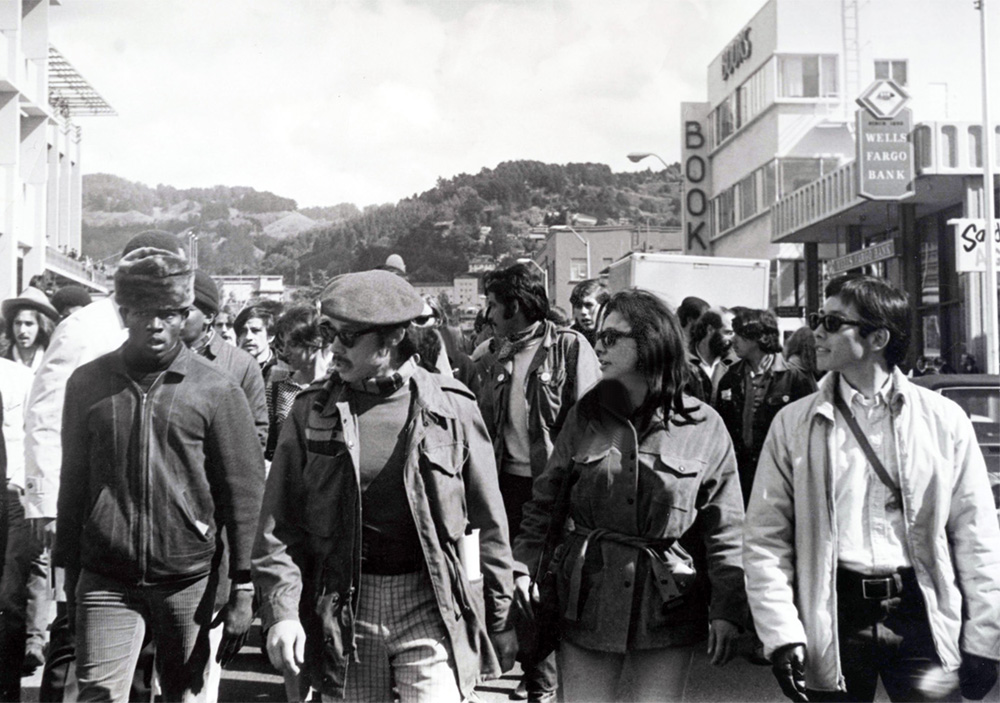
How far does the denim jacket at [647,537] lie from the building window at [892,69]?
121ft

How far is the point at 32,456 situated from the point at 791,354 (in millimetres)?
4440

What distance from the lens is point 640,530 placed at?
3389 mm

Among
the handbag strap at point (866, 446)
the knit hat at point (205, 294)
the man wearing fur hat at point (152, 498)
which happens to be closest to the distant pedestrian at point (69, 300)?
the knit hat at point (205, 294)

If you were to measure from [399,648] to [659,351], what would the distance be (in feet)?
4.22

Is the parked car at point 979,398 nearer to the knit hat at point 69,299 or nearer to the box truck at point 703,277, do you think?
the knit hat at point 69,299

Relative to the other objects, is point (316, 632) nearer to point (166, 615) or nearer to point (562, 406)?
point (166, 615)

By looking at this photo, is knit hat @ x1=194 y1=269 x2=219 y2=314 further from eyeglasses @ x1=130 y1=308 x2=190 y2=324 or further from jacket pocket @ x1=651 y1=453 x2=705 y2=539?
jacket pocket @ x1=651 y1=453 x2=705 y2=539

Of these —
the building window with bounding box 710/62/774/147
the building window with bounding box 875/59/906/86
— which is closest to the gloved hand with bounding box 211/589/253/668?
the building window with bounding box 710/62/774/147

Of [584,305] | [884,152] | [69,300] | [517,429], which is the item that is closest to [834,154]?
[884,152]

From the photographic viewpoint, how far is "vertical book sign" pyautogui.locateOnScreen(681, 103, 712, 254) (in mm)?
46281

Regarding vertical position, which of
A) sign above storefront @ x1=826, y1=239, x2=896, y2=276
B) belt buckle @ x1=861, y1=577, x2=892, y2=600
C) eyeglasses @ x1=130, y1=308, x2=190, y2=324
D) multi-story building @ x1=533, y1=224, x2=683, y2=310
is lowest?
belt buckle @ x1=861, y1=577, x2=892, y2=600

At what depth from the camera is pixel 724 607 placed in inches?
131

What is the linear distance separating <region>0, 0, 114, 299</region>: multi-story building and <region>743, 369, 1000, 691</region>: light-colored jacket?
1722 centimetres

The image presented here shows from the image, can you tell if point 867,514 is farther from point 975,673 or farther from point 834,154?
point 834,154
